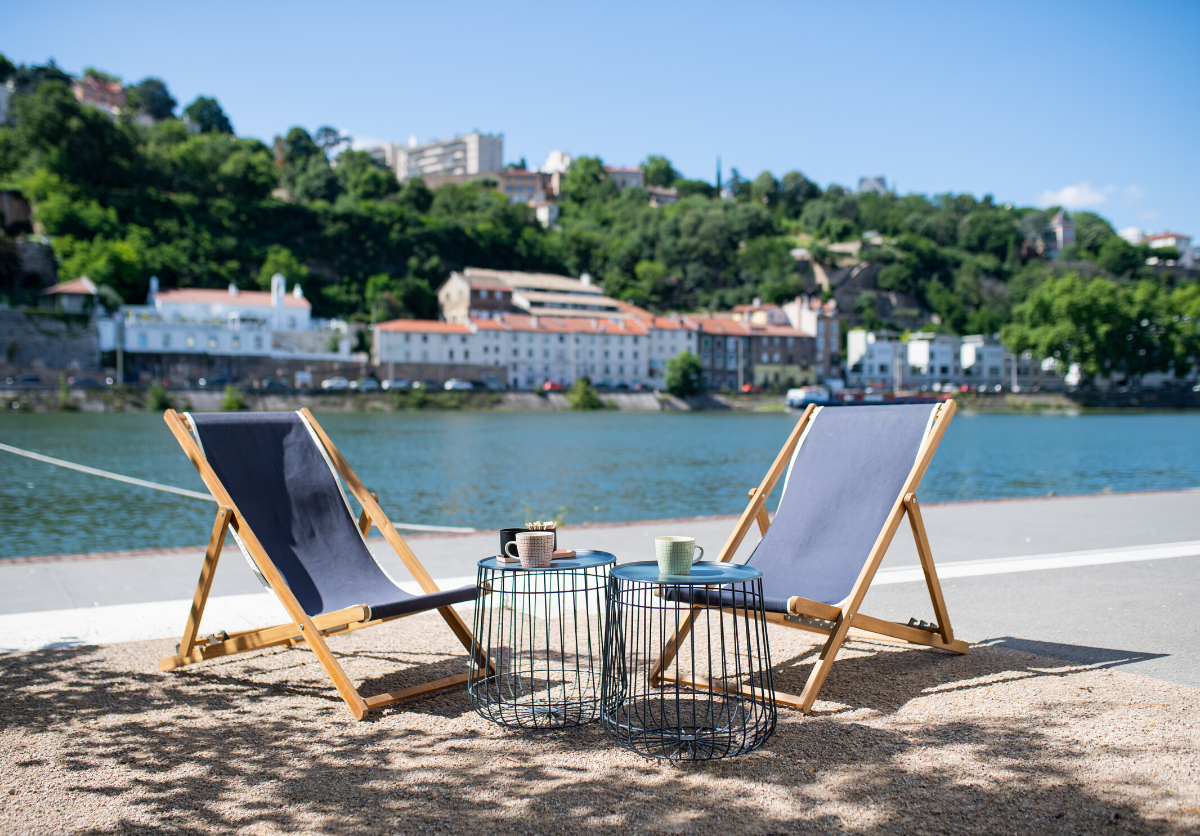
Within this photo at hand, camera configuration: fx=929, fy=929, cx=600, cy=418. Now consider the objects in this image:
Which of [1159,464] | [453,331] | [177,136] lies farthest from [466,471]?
[177,136]

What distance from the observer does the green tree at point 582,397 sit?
7712cm

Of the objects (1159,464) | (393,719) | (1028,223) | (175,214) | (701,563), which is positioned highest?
(1028,223)

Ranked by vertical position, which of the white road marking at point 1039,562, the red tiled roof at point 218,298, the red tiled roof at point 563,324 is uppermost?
the red tiled roof at point 218,298

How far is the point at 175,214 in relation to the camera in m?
82.6

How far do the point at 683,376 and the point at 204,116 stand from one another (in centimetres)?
8367

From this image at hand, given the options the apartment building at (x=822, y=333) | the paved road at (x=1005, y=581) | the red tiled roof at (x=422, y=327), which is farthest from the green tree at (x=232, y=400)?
the paved road at (x=1005, y=581)

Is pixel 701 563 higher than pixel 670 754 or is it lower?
higher

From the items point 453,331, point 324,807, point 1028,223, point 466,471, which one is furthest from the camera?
point 1028,223

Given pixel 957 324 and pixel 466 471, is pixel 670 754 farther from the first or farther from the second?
pixel 957 324

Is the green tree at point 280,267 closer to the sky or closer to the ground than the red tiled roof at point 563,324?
closer to the sky

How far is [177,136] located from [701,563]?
112 m

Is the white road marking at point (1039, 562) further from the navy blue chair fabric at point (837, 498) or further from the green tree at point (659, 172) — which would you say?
the green tree at point (659, 172)

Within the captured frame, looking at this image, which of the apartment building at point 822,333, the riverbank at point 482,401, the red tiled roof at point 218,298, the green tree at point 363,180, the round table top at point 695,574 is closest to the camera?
the round table top at point 695,574

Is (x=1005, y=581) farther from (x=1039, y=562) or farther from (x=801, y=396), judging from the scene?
(x=801, y=396)
